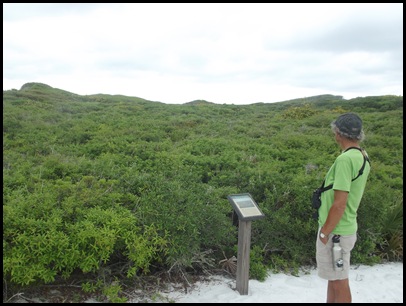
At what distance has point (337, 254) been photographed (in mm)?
3373

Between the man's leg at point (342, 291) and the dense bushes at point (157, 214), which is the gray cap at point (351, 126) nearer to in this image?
the man's leg at point (342, 291)

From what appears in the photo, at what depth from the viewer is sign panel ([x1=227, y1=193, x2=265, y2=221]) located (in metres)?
3.99

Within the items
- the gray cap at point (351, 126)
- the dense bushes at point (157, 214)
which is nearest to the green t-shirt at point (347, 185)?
the gray cap at point (351, 126)

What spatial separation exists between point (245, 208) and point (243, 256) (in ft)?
1.71

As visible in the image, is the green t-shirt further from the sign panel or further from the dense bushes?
the dense bushes

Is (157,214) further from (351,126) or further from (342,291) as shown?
(351,126)

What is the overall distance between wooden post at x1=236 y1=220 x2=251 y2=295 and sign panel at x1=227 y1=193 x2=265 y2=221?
0.39ft

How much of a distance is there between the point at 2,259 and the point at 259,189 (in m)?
3.94

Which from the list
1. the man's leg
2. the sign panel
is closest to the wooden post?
the sign panel

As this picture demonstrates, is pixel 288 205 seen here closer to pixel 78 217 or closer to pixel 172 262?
pixel 172 262

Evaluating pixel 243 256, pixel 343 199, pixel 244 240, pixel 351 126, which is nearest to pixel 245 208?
pixel 244 240

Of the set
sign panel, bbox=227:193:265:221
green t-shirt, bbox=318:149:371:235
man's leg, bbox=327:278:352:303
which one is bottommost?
man's leg, bbox=327:278:352:303

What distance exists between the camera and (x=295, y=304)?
13.2ft

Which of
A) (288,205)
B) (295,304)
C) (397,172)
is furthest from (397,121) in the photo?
(295,304)
